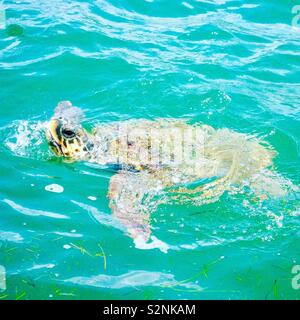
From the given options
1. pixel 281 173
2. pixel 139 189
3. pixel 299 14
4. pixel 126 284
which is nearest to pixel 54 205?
pixel 139 189

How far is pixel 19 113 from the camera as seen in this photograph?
7199 millimetres

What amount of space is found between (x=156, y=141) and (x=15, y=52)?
172 inches

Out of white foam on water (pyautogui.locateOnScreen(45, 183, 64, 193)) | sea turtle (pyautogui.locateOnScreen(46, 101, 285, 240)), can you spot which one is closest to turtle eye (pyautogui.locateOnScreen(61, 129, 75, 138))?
sea turtle (pyautogui.locateOnScreen(46, 101, 285, 240))

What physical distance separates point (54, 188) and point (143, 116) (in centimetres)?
216

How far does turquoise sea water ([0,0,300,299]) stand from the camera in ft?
15.5

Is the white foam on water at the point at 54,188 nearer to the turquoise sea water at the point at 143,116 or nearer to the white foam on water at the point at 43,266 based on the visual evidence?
the turquoise sea water at the point at 143,116

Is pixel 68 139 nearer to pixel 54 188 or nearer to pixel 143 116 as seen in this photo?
pixel 54 188

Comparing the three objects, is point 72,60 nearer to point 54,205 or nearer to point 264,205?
point 54,205

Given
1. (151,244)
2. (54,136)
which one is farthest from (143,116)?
(151,244)

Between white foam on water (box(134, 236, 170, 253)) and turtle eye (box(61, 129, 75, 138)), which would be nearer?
white foam on water (box(134, 236, 170, 253))

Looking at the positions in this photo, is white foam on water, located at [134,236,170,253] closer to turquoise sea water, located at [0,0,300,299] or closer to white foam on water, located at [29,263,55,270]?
turquoise sea water, located at [0,0,300,299]

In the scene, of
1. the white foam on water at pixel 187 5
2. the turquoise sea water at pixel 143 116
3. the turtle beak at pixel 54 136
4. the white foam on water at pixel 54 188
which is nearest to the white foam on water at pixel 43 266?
the turquoise sea water at pixel 143 116

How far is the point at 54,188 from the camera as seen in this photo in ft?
19.1

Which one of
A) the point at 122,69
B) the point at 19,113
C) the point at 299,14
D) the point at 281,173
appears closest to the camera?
the point at 281,173
